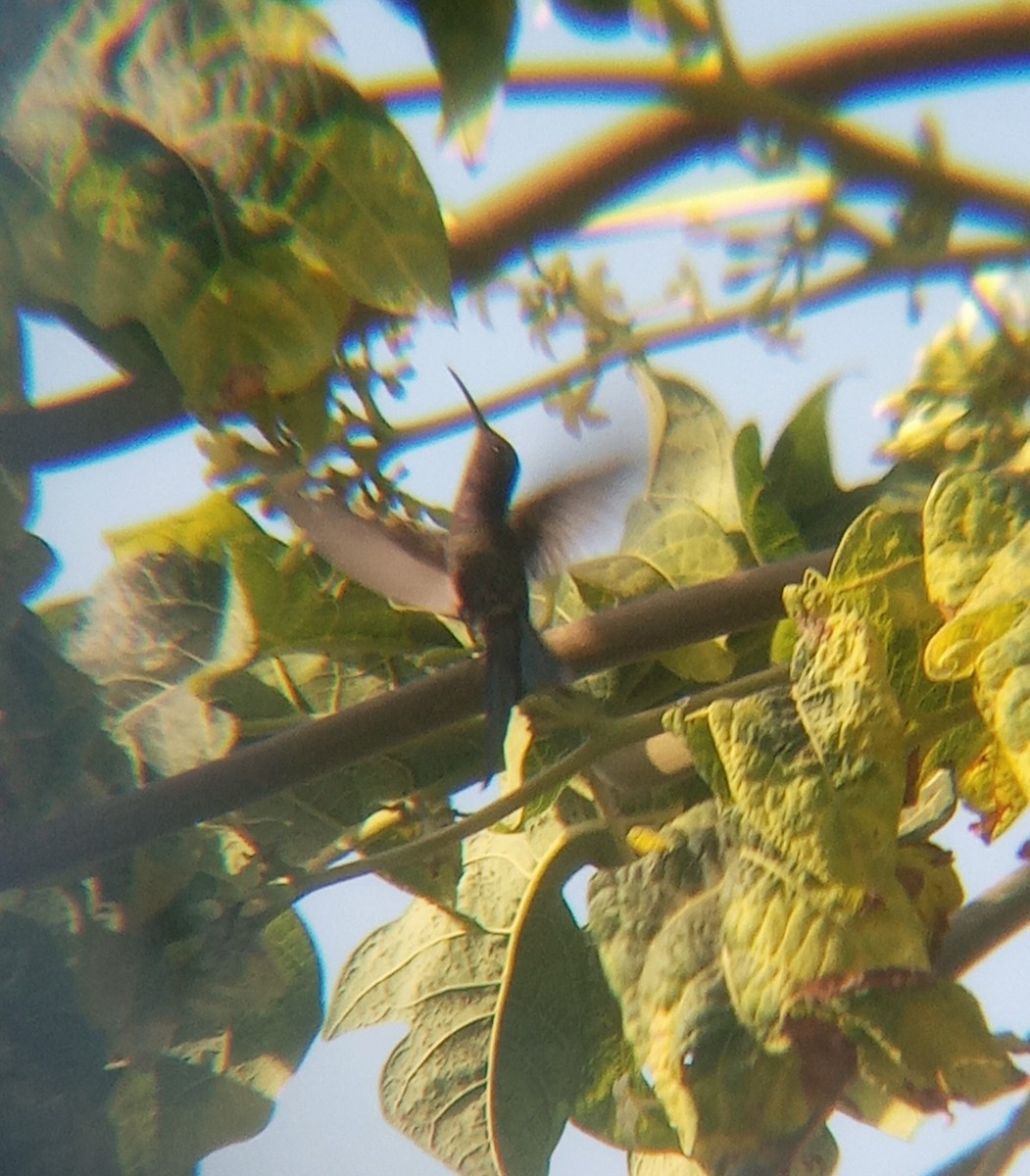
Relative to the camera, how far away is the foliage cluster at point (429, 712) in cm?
43

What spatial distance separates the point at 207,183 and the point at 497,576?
0.17 m

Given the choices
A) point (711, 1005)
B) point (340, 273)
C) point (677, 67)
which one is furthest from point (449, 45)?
point (711, 1005)

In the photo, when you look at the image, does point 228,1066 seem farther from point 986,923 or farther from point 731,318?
point 731,318

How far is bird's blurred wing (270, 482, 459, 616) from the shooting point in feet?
1.73

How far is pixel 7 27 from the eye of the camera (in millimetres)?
448

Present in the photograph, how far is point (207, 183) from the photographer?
48 cm

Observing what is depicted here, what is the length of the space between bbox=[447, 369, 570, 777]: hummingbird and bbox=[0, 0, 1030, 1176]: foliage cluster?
14 millimetres

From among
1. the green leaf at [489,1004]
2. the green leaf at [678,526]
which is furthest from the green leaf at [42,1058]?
the green leaf at [678,526]

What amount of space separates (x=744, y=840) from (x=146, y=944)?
21 cm

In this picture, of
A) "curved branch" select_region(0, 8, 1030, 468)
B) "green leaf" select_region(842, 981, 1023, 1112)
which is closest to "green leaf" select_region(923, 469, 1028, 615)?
"green leaf" select_region(842, 981, 1023, 1112)

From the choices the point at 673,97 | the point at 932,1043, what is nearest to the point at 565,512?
the point at 673,97

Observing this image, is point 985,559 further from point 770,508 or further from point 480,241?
point 480,241

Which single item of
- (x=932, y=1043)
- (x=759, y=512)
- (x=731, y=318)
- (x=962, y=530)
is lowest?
(x=932, y=1043)

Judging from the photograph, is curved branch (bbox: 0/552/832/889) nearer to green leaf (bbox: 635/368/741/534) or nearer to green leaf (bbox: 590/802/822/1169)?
green leaf (bbox: 590/802/822/1169)
